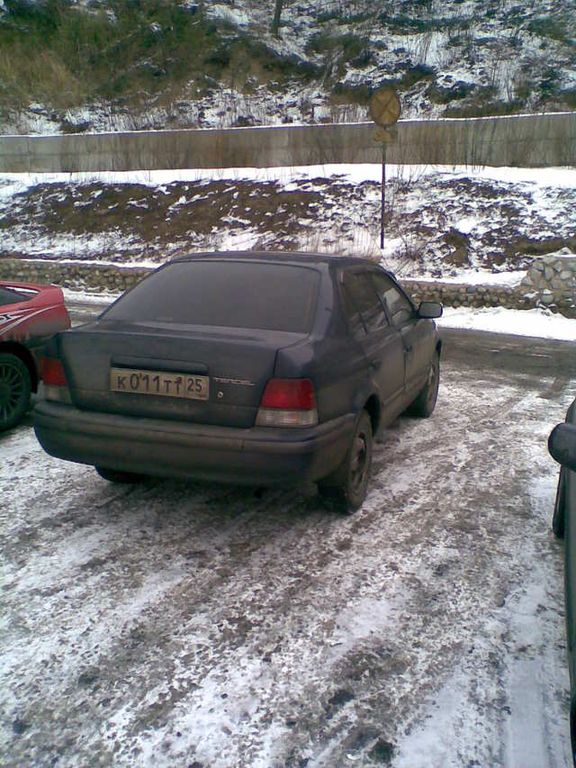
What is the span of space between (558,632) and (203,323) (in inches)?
92.5

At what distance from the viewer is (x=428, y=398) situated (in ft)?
20.2

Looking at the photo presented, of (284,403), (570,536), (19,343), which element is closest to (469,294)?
(19,343)

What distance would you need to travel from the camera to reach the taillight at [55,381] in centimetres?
381

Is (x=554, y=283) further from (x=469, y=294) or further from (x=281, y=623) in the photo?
(x=281, y=623)

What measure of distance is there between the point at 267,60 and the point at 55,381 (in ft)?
105

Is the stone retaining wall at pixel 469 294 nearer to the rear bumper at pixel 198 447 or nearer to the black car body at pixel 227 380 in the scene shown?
the black car body at pixel 227 380

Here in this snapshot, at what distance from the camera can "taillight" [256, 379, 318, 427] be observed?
137 inches

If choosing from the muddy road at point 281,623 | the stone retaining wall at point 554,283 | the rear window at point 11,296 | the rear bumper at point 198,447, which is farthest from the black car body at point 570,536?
the stone retaining wall at point 554,283

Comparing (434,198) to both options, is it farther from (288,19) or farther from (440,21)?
→ (288,19)

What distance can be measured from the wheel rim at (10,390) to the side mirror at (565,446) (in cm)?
442

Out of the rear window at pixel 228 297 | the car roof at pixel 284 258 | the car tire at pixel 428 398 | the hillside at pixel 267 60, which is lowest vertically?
the car tire at pixel 428 398

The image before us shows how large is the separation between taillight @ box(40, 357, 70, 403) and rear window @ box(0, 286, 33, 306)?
207 centimetres

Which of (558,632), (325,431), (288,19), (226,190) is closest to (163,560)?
(325,431)

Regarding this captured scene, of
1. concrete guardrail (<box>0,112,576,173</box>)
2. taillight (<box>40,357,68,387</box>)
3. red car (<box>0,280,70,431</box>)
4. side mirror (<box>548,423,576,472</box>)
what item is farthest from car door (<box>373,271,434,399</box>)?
concrete guardrail (<box>0,112,576,173</box>)
